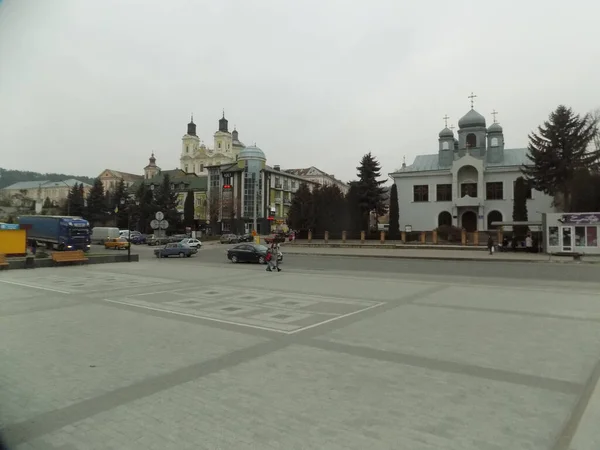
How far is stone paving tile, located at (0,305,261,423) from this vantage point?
4.96m

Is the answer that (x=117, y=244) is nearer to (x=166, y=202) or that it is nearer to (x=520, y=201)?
(x=166, y=202)

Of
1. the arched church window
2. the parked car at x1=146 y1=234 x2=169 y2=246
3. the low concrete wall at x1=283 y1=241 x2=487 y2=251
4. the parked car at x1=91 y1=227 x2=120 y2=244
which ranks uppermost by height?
the arched church window

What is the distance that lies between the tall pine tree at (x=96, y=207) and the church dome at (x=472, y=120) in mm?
70147

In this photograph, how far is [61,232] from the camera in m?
34.3

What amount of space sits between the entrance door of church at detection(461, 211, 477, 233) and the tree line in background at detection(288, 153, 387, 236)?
12.1m

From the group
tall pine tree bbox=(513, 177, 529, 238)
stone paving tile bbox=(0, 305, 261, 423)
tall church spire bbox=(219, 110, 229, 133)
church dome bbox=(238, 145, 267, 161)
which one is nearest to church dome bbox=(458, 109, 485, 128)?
tall pine tree bbox=(513, 177, 529, 238)

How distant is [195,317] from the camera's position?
966 centimetres

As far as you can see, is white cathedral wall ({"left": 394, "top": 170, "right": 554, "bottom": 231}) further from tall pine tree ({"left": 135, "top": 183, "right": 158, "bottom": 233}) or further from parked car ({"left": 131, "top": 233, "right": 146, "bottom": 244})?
tall pine tree ({"left": 135, "top": 183, "right": 158, "bottom": 233})

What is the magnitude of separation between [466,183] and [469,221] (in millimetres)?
5541

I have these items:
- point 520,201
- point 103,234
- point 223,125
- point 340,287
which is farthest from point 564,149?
point 223,125

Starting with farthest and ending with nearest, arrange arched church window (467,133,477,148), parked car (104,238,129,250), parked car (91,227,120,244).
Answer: arched church window (467,133,477,148)
parked car (91,227,120,244)
parked car (104,238,129,250)

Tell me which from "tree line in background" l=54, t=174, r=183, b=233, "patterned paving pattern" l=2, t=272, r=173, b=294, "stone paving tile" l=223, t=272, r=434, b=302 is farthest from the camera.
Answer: "tree line in background" l=54, t=174, r=183, b=233

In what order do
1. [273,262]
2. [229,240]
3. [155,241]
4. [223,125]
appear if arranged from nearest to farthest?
[273,262] < [155,241] < [229,240] < [223,125]

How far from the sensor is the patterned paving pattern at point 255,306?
9320 millimetres
